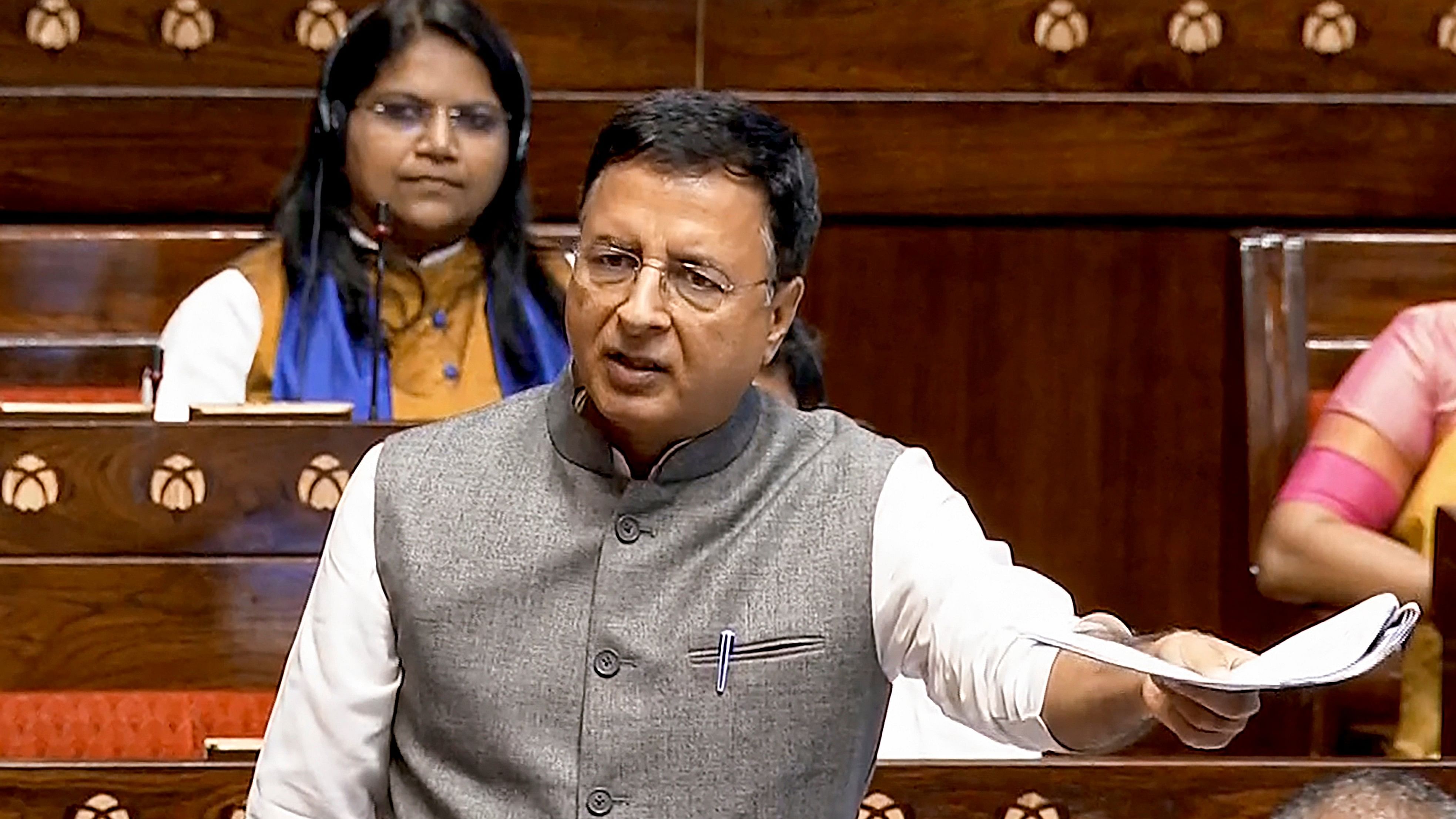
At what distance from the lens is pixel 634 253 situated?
141cm

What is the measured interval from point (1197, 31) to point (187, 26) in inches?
44.5

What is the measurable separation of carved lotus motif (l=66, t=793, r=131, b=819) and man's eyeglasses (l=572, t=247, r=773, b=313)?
53 cm

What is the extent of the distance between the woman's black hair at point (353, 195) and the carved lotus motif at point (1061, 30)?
0.67m

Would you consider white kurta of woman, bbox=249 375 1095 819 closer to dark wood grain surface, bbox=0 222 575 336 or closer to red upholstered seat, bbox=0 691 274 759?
red upholstered seat, bbox=0 691 274 759

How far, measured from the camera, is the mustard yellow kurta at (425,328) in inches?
96.5

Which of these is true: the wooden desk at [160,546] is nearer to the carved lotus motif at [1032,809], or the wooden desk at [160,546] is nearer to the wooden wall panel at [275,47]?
the carved lotus motif at [1032,809]

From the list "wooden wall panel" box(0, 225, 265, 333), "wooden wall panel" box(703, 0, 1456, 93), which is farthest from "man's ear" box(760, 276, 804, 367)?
"wooden wall panel" box(703, 0, 1456, 93)

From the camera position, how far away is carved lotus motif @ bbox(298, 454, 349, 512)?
199 cm

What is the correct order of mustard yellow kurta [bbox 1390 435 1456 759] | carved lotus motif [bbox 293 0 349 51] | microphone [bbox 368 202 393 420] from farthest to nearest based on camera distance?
carved lotus motif [bbox 293 0 349 51] < microphone [bbox 368 202 393 420] < mustard yellow kurta [bbox 1390 435 1456 759]

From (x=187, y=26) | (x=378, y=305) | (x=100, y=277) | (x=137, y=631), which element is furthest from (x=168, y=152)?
(x=137, y=631)

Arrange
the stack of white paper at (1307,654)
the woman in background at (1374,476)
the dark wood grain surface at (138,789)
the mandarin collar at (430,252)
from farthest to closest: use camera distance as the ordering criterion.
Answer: the mandarin collar at (430,252) → the woman in background at (1374,476) → the dark wood grain surface at (138,789) → the stack of white paper at (1307,654)

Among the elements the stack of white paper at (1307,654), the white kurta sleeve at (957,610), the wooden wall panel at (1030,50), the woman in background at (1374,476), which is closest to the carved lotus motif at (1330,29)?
the wooden wall panel at (1030,50)

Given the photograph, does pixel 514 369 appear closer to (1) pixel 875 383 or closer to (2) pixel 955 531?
(1) pixel 875 383

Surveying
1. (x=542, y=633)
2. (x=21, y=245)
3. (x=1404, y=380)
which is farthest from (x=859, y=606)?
(x=21, y=245)
